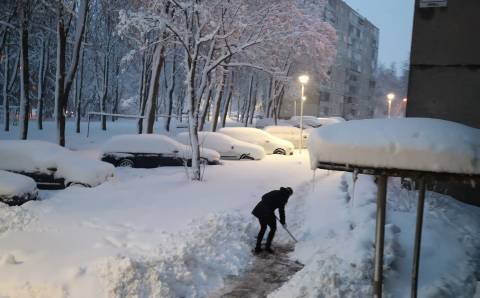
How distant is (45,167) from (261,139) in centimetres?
1304

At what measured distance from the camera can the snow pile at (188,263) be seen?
666cm

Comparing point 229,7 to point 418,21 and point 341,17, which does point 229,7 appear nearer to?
point 418,21

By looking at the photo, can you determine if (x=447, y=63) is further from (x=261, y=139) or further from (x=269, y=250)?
(x=261, y=139)

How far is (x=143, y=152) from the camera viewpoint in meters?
17.3

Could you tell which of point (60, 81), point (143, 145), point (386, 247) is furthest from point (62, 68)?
point (386, 247)

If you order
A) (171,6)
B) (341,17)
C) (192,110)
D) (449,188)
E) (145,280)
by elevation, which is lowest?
(145,280)

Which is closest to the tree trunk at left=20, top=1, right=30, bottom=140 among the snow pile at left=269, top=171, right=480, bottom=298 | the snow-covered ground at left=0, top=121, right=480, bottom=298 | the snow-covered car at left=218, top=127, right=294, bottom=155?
the snow-covered car at left=218, top=127, right=294, bottom=155

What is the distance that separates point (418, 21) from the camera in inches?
520

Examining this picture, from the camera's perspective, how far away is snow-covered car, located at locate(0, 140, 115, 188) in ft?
42.8

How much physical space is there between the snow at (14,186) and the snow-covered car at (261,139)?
13.6 m

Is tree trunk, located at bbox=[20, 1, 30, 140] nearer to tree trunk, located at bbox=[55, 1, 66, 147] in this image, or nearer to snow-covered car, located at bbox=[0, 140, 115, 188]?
tree trunk, located at bbox=[55, 1, 66, 147]

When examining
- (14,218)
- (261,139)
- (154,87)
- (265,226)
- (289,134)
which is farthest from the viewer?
(289,134)

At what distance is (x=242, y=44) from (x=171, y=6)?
2.78 meters

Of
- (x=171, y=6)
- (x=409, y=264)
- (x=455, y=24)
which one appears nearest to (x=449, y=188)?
(x=455, y=24)
